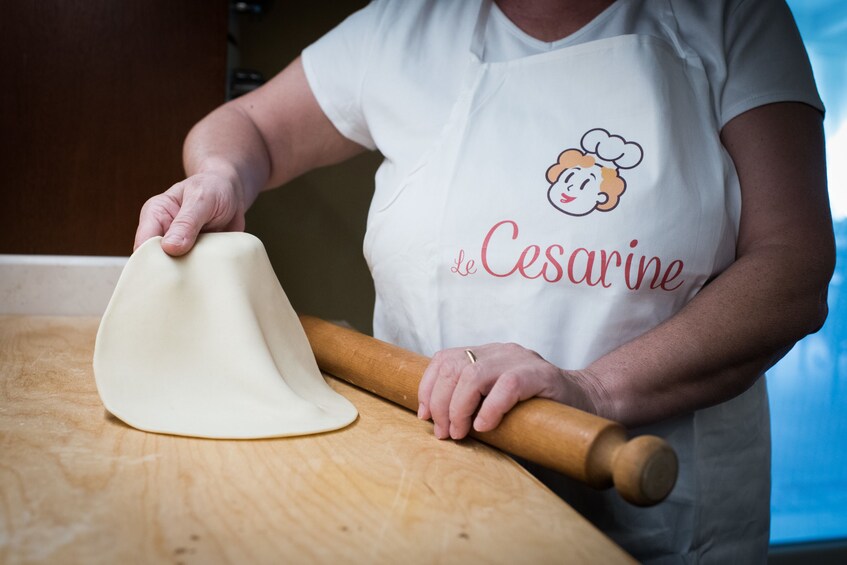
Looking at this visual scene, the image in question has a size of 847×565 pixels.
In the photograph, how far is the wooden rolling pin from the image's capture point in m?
0.55

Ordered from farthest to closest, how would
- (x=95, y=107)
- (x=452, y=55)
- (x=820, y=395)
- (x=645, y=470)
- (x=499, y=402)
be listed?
(x=820, y=395)
(x=95, y=107)
(x=452, y=55)
(x=499, y=402)
(x=645, y=470)

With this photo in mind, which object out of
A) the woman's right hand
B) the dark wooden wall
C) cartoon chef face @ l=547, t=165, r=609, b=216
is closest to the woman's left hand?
cartoon chef face @ l=547, t=165, r=609, b=216

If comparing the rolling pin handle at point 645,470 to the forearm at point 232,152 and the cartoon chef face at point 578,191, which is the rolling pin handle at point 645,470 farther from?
the forearm at point 232,152

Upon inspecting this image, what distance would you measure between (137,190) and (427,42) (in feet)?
3.04

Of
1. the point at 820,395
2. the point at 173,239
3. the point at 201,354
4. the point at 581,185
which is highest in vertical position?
the point at 581,185

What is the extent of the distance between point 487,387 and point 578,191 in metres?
0.30

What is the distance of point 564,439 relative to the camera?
1.99 ft

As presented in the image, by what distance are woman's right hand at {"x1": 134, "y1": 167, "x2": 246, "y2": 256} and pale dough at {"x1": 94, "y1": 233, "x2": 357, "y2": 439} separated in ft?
0.06

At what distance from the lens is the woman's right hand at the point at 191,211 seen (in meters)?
0.80

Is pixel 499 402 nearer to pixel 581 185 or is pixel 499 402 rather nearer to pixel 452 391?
pixel 452 391

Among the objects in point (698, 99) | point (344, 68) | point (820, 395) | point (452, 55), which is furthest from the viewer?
point (820, 395)

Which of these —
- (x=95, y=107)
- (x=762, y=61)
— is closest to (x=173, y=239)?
(x=762, y=61)

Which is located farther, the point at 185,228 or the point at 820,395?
the point at 820,395

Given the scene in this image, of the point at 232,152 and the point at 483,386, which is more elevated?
the point at 232,152
